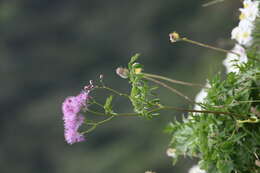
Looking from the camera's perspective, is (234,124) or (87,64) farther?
(87,64)

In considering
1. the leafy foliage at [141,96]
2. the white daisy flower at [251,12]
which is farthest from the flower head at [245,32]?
the leafy foliage at [141,96]

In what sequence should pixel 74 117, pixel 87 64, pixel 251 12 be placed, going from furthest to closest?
pixel 87 64, pixel 251 12, pixel 74 117

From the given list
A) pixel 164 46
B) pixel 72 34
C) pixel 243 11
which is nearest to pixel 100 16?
pixel 72 34

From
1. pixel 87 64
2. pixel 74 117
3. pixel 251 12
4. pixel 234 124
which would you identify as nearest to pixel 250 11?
pixel 251 12

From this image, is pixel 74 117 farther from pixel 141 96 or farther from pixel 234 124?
pixel 234 124

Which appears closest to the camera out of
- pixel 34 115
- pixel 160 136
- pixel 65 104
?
pixel 65 104

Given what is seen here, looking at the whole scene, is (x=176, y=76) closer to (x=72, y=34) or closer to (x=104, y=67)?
(x=104, y=67)

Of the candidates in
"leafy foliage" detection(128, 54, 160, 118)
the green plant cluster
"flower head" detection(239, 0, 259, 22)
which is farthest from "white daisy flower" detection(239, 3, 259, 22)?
"leafy foliage" detection(128, 54, 160, 118)
